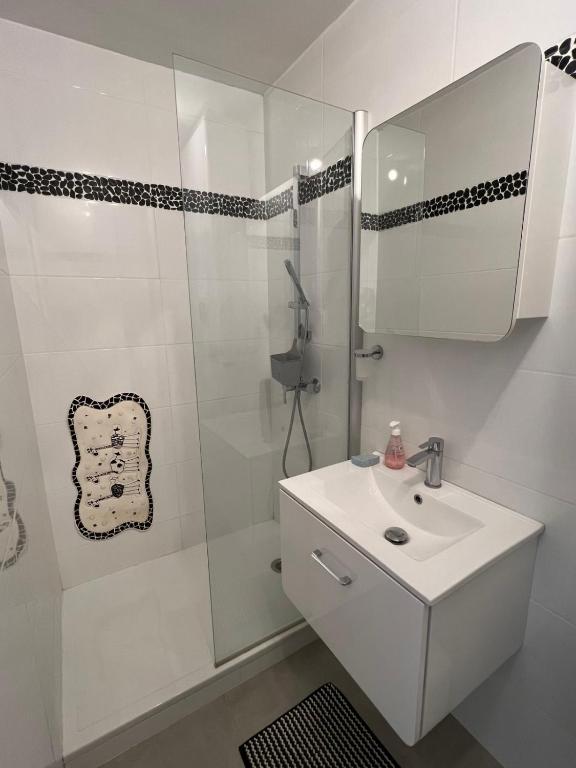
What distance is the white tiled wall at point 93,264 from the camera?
1498 mm

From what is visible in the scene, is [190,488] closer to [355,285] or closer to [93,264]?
[93,264]

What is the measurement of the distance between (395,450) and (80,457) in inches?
57.5

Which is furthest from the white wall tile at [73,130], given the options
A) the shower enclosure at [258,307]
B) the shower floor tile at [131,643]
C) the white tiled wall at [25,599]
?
the shower floor tile at [131,643]

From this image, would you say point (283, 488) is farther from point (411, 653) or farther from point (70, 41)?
point (70, 41)

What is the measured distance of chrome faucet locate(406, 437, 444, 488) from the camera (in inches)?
45.9

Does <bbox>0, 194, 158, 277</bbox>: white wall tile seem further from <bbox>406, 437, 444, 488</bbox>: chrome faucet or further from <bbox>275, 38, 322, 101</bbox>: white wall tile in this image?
<bbox>406, 437, 444, 488</bbox>: chrome faucet

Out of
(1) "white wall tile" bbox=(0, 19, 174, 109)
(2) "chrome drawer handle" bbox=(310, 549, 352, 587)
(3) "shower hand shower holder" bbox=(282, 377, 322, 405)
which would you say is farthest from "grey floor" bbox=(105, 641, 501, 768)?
(1) "white wall tile" bbox=(0, 19, 174, 109)

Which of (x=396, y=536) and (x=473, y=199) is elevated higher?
(x=473, y=199)

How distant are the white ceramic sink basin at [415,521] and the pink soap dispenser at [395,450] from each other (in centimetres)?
3

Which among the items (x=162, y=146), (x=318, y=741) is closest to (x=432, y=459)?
(x=318, y=741)

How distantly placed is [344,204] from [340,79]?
48 cm

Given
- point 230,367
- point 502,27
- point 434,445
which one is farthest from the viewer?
point 230,367

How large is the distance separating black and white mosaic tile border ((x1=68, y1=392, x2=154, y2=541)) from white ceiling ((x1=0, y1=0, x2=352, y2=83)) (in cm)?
146

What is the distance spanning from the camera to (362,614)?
3.13 feet
